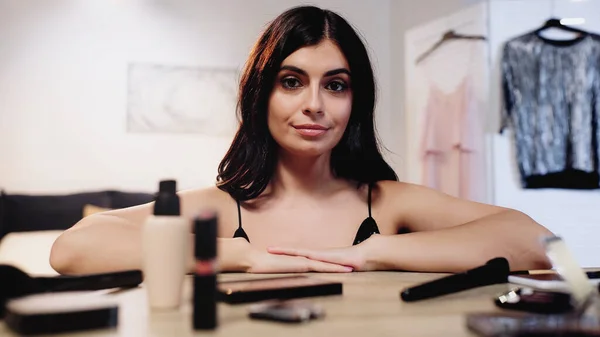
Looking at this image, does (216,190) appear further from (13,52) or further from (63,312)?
(13,52)

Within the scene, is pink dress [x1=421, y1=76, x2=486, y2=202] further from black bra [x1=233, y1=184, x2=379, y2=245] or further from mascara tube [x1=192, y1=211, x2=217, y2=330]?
mascara tube [x1=192, y1=211, x2=217, y2=330]

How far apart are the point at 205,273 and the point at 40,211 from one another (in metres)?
2.49

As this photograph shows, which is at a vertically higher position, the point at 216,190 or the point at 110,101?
the point at 110,101

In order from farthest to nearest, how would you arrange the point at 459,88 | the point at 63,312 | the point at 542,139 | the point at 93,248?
the point at 459,88, the point at 542,139, the point at 93,248, the point at 63,312

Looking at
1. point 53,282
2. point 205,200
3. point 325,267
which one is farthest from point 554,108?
point 53,282

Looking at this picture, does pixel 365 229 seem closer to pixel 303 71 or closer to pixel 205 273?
pixel 303 71

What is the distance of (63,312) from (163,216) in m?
0.17

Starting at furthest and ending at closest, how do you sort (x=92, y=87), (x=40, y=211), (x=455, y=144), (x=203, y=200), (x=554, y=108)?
1. (x=92, y=87)
2. (x=455, y=144)
3. (x=40, y=211)
4. (x=554, y=108)
5. (x=203, y=200)

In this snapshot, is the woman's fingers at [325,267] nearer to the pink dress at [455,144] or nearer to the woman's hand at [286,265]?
A: the woman's hand at [286,265]

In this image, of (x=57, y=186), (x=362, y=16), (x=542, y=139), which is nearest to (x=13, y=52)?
(x=57, y=186)

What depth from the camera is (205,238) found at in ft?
1.60

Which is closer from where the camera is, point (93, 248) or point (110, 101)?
point (93, 248)

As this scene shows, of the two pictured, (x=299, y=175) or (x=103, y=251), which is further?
(x=299, y=175)

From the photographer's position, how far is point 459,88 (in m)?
2.91
